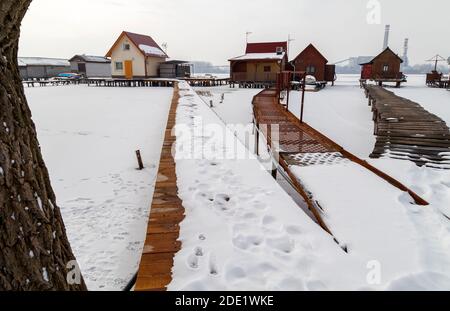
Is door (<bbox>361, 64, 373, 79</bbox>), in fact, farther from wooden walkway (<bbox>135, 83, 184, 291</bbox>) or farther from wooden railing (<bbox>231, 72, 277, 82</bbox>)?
wooden walkway (<bbox>135, 83, 184, 291</bbox>)

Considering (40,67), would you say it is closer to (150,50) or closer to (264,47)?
(150,50)

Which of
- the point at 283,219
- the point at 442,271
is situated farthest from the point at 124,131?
the point at 442,271

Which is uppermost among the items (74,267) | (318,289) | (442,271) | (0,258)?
(0,258)

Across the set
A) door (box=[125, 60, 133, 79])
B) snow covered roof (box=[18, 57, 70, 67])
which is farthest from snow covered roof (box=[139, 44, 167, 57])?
snow covered roof (box=[18, 57, 70, 67])

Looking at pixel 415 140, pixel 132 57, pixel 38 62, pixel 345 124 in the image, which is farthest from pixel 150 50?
pixel 415 140

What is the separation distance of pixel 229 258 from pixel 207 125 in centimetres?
616

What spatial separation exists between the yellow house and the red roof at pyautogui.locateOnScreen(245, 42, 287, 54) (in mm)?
11563

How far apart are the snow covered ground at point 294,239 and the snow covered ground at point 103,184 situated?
98cm

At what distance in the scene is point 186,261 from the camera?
261 cm

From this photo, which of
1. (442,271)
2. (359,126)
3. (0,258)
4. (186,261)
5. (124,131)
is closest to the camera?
(0,258)

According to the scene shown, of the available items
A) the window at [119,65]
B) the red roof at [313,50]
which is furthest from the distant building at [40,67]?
the red roof at [313,50]

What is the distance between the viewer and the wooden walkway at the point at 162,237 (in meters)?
2.36

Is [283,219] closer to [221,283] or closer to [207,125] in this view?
[221,283]

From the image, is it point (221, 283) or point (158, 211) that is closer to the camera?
point (221, 283)
